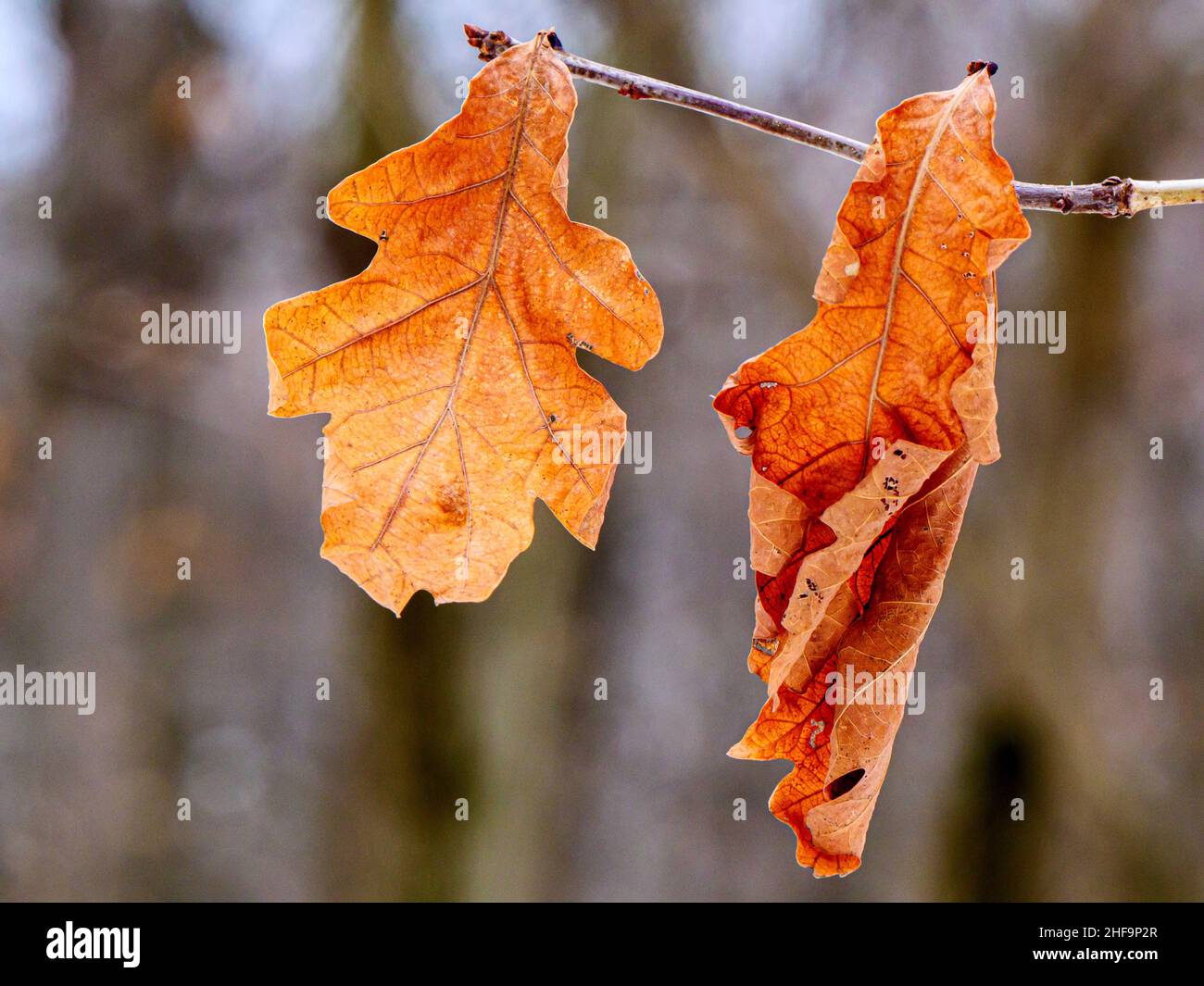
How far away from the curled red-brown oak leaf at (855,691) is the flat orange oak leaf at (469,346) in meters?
0.17

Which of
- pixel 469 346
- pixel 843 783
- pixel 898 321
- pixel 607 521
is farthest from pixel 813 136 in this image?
pixel 607 521

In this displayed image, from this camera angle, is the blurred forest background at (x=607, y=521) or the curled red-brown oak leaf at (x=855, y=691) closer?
the curled red-brown oak leaf at (x=855, y=691)

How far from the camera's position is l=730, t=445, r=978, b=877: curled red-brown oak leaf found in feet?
1.47

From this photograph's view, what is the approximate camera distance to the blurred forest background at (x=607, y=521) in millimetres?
1444

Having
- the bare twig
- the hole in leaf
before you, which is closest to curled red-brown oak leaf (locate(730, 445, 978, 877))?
the hole in leaf

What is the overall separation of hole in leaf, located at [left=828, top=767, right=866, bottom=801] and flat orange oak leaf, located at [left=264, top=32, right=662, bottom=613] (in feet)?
0.71

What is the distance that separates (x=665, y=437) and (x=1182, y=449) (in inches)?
37.3

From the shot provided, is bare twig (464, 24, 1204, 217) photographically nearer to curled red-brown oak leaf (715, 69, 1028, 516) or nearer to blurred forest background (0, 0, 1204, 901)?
curled red-brown oak leaf (715, 69, 1028, 516)

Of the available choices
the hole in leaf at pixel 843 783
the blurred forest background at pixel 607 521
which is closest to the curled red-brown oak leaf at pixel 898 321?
the hole in leaf at pixel 843 783

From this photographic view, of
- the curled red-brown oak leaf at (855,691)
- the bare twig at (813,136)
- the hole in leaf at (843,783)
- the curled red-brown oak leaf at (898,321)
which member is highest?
the bare twig at (813,136)

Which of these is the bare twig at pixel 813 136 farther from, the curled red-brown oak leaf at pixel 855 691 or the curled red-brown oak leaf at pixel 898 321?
the curled red-brown oak leaf at pixel 855 691

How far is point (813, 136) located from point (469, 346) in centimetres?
21

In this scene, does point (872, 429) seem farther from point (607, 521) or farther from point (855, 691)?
point (607, 521)

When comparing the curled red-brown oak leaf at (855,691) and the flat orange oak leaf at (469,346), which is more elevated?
the flat orange oak leaf at (469,346)
